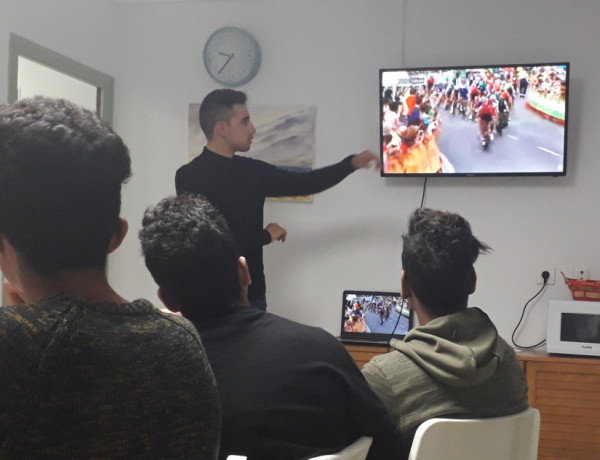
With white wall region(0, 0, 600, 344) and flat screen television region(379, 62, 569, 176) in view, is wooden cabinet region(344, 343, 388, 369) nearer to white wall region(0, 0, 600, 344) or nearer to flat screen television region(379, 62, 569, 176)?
white wall region(0, 0, 600, 344)

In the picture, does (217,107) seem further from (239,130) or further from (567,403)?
(567,403)

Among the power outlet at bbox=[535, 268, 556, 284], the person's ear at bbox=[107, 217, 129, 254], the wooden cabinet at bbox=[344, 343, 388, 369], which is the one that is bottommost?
the wooden cabinet at bbox=[344, 343, 388, 369]

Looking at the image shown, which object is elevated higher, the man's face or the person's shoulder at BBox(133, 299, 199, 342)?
the man's face

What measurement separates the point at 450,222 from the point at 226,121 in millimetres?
2222

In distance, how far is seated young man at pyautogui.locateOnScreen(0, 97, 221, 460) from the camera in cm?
80

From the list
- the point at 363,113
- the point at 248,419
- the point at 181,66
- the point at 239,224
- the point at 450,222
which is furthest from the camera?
the point at 181,66

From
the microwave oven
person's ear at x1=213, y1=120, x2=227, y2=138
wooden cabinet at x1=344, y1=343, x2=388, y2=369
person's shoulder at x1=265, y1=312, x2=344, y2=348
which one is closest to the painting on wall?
person's ear at x1=213, y1=120, x2=227, y2=138

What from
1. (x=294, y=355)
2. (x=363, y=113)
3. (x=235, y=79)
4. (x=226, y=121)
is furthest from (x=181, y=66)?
(x=294, y=355)

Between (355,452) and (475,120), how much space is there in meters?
2.94

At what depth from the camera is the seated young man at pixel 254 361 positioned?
1.46m

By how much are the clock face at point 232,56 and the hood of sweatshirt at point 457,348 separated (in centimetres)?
277

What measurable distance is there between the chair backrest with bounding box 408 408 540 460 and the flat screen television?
7.81 ft

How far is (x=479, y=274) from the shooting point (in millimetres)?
4066

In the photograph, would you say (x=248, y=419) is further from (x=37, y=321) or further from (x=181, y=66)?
(x=181, y=66)
